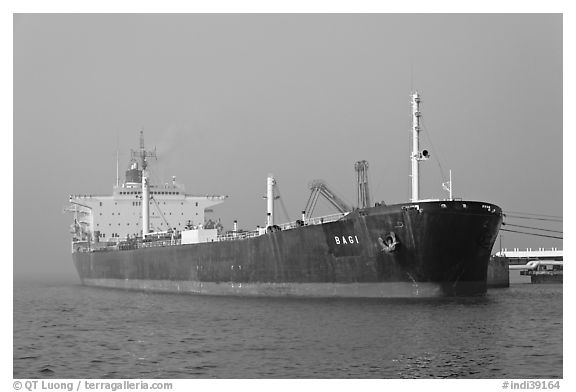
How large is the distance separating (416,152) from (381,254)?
4.25m

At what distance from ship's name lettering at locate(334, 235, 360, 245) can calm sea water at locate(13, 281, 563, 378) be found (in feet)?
6.74

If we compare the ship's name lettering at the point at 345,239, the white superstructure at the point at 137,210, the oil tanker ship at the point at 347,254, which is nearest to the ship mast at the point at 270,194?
the oil tanker ship at the point at 347,254

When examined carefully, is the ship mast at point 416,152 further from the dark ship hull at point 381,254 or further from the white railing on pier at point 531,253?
the white railing on pier at point 531,253

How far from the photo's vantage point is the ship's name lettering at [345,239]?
24836 millimetres

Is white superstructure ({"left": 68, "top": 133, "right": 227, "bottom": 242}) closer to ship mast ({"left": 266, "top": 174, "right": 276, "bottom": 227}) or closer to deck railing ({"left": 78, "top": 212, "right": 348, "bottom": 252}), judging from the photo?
deck railing ({"left": 78, "top": 212, "right": 348, "bottom": 252})

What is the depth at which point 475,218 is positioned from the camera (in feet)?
78.4

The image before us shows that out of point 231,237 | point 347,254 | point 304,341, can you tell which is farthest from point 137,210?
point 304,341

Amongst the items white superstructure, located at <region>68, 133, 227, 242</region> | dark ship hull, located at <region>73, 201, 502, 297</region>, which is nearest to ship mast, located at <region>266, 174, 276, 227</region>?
dark ship hull, located at <region>73, 201, 502, 297</region>

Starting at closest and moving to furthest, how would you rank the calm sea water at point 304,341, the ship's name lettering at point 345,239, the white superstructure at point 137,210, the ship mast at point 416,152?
1. the calm sea water at point 304,341
2. the ship's name lettering at point 345,239
3. the ship mast at point 416,152
4. the white superstructure at point 137,210

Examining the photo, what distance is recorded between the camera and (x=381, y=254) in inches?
949

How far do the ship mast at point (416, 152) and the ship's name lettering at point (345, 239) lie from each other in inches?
100.0
